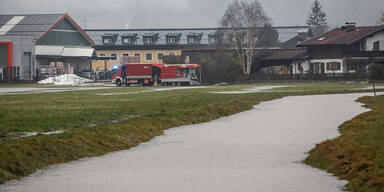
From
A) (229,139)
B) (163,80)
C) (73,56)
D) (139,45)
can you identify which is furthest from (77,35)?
(229,139)

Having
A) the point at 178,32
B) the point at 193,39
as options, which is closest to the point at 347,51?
the point at 193,39

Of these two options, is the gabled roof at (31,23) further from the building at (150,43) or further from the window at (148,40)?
the window at (148,40)

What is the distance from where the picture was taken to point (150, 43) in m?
131

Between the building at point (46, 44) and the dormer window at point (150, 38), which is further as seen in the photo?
the dormer window at point (150, 38)

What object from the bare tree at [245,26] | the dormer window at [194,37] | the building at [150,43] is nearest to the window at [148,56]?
the building at [150,43]

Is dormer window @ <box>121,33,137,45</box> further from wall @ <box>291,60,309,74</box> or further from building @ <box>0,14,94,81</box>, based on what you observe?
wall @ <box>291,60,309,74</box>

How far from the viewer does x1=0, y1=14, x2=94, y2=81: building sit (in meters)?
99.9

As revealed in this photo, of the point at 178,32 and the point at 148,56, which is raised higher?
the point at 178,32

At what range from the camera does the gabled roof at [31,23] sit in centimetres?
11212

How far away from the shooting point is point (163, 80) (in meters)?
86.9

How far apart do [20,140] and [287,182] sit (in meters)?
6.57

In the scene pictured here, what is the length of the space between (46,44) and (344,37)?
153 ft

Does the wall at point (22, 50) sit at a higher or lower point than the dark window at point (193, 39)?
lower

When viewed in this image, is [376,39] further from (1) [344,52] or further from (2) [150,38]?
(2) [150,38]
